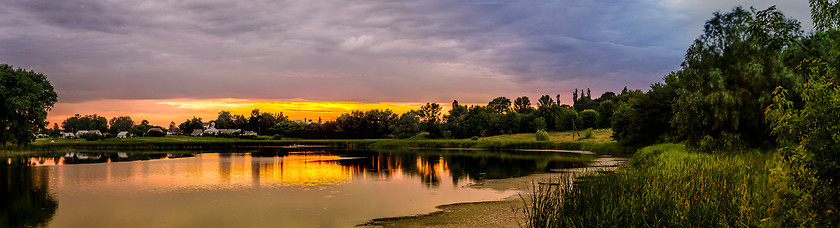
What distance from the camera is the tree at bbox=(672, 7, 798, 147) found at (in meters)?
31.9

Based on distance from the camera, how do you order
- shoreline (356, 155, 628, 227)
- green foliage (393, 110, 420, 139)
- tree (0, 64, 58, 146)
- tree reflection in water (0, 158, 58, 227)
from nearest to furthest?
shoreline (356, 155, 628, 227) → tree reflection in water (0, 158, 58, 227) → tree (0, 64, 58, 146) → green foliage (393, 110, 420, 139)

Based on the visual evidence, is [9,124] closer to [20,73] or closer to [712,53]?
[20,73]

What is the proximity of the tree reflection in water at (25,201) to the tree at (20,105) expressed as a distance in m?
25.6

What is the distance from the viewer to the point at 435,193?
2867cm

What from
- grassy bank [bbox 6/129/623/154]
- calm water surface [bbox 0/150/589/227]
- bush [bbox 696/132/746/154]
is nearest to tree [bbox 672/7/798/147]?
bush [bbox 696/132/746/154]

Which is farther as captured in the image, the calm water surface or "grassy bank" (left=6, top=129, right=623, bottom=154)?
"grassy bank" (left=6, top=129, right=623, bottom=154)

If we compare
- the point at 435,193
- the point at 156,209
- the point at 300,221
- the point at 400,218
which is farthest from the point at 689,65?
the point at 156,209

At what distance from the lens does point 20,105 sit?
5681cm

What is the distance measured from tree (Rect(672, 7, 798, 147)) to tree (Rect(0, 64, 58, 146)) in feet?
246

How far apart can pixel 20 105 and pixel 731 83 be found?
7677 cm

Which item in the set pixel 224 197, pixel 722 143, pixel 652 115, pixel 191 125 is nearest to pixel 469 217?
pixel 224 197

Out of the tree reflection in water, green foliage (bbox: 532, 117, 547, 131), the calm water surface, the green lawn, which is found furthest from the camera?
green foliage (bbox: 532, 117, 547, 131)

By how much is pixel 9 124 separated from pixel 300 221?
199 feet

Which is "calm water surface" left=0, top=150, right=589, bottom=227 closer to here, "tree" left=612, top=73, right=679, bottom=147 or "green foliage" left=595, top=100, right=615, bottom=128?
"tree" left=612, top=73, right=679, bottom=147
